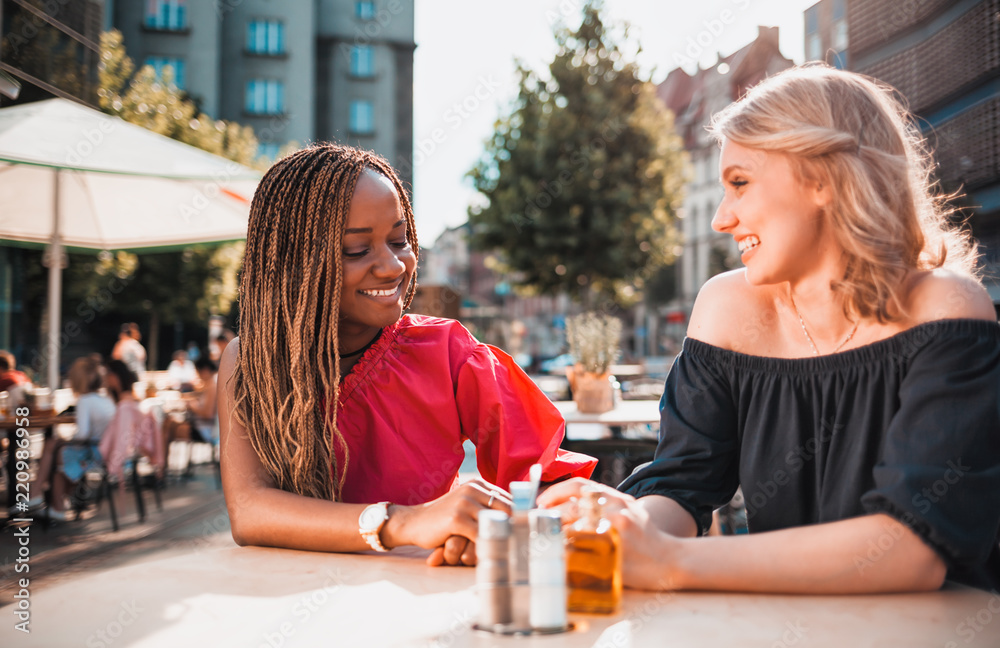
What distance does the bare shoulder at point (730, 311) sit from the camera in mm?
1648

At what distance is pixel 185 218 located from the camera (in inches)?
226

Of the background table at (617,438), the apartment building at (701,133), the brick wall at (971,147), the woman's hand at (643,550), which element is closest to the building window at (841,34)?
the brick wall at (971,147)

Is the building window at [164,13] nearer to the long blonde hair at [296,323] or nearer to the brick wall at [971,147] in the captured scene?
the brick wall at [971,147]

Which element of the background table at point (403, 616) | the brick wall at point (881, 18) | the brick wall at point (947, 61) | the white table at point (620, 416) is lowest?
the white table at point (620, 416)

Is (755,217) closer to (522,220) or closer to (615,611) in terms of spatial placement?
(615,611)

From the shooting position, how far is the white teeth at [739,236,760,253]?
1.45m

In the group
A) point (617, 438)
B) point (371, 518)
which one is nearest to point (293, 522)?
point (371, 518)

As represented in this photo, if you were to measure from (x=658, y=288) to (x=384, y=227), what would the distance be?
3661cm

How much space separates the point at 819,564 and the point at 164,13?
2877 centimetres

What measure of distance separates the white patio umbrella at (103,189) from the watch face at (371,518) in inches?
141

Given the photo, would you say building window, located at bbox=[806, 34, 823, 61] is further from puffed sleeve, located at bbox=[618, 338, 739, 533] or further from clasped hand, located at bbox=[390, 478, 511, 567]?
clasped hand, located at bbox=[390, 478, 511, 567]

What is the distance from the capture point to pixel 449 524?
1.26 metres

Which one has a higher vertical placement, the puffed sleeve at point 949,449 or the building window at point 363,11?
the building window at point 363,11

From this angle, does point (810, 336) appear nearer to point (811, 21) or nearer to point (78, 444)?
point (78, 444)
